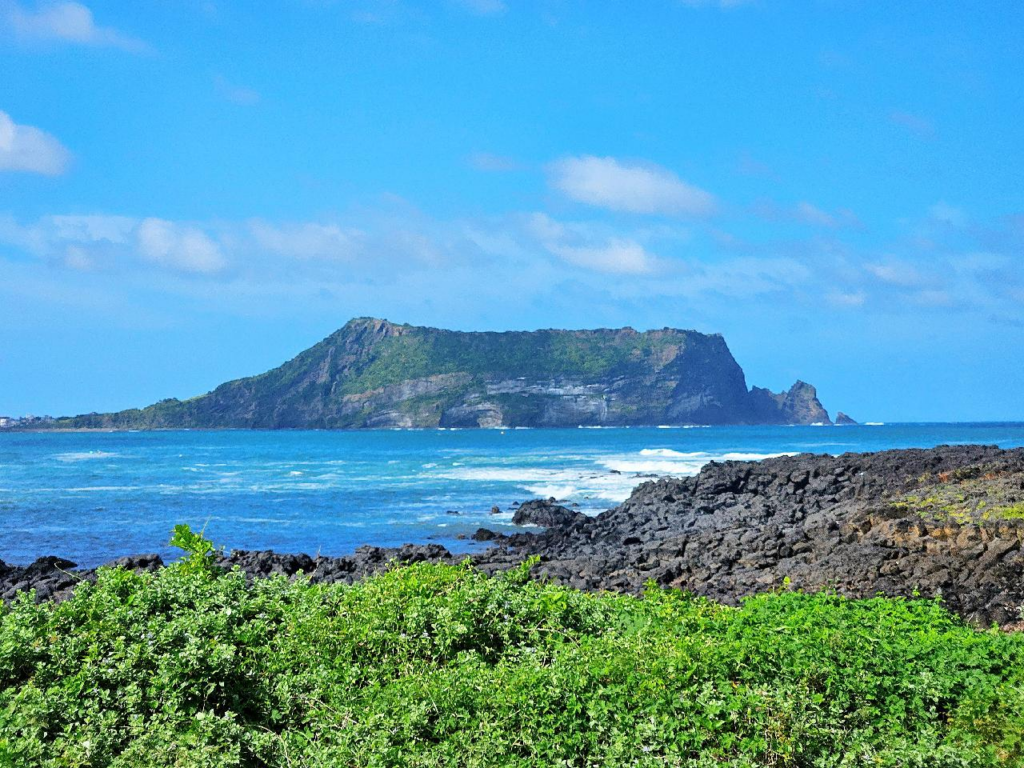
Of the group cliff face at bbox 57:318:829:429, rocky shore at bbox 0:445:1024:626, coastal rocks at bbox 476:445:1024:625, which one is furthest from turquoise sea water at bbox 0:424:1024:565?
cliff face at bbox 57:318:829:429

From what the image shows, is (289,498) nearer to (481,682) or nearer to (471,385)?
(481,682)

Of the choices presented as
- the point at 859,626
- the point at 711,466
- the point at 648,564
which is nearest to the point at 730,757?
the point at 859,626

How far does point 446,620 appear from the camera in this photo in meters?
6.54

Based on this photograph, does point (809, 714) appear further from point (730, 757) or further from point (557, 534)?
point (557, 534)

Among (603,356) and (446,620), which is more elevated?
(603,356)

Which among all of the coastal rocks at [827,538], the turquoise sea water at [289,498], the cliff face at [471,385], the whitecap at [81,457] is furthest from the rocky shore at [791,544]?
the cliff face at [471,385]

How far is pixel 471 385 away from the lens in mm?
154250

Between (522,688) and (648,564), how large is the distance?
944 centimetres

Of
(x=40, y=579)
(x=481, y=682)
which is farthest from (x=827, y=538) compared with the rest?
(x=40, y=579)

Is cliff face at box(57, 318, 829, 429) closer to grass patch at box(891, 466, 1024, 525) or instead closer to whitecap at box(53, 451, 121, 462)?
whitecap at box(53, 451, 121, 462)

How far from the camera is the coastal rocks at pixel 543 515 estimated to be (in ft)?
80.5

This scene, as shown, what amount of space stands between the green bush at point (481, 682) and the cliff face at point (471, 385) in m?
144

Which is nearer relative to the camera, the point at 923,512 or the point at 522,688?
the point at 522,688

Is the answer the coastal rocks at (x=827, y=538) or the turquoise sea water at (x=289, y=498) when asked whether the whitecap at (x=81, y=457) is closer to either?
the turquoise sea water at (x=289, y=498)
